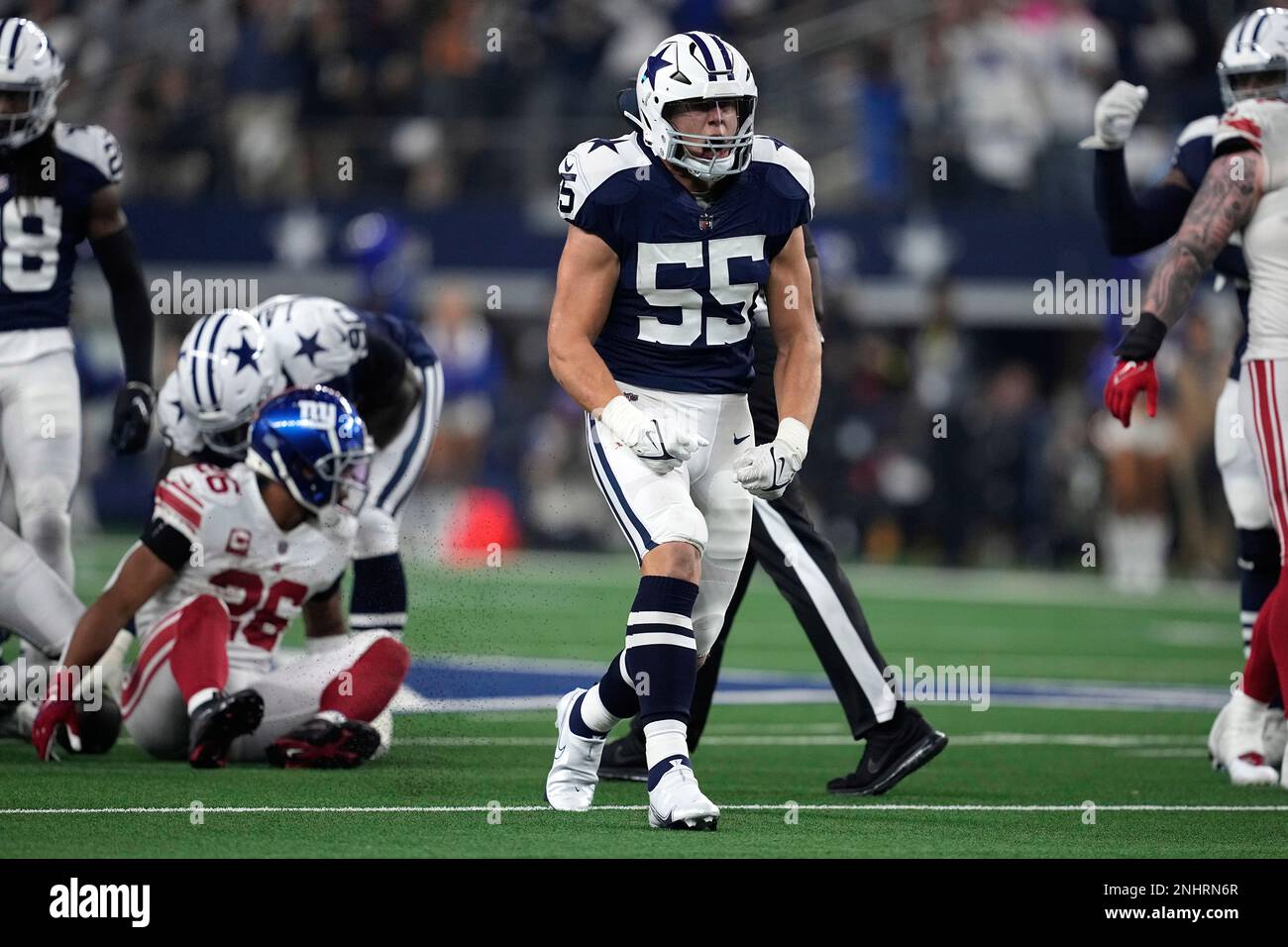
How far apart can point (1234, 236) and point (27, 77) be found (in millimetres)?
4003

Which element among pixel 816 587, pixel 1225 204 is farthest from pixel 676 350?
pixel 1225 204

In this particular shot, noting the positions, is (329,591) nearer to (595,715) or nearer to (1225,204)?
(595,715)

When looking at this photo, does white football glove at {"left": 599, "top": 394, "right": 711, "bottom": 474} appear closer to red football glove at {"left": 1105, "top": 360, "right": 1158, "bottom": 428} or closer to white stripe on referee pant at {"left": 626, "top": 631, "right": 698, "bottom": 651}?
white stripe on referee pant at {"left": 626, "top": 631, "right": 698, "bottom": 651}

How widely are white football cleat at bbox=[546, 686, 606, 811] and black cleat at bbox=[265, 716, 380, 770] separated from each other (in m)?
1.11

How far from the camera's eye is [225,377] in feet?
22.7

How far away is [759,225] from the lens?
5.71 m

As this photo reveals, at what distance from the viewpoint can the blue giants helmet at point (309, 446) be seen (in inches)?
260

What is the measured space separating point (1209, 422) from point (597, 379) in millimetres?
12846

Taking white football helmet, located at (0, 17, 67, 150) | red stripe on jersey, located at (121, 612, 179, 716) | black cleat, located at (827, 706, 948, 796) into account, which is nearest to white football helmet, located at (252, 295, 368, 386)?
white football helmet, located at (0, 17, 67, 150)

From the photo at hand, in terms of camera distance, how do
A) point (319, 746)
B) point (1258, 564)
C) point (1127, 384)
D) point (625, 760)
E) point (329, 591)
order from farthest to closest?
point (1258, 564)
point (329, 591)
point (625, 760)
point (319, 746)
point (1127, 384)

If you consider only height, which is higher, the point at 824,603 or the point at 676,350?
the point at 676,350

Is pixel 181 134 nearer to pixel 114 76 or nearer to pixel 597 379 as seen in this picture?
pixel 114 76

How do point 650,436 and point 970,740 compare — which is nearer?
point 650,436
